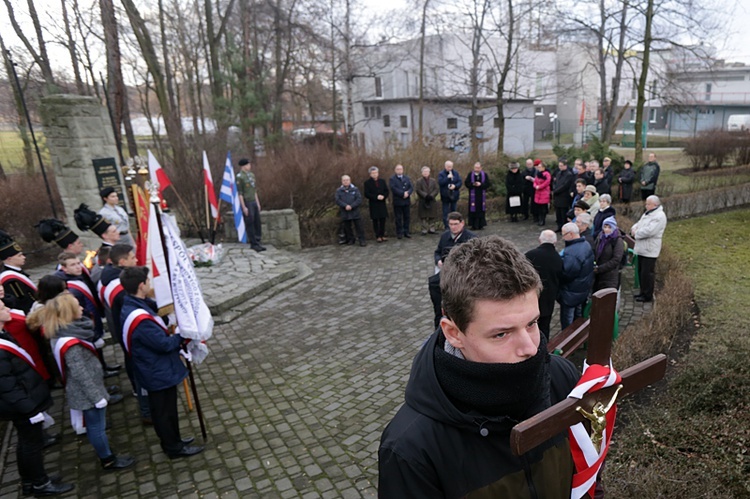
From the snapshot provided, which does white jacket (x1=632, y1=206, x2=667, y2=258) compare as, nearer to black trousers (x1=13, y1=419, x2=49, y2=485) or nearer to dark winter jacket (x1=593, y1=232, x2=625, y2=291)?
dark winter jacket (x1=593, y1=232, x2=625, y2=291)

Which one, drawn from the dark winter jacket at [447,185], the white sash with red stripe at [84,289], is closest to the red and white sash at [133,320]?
the white sash with red stripe at [84,289]

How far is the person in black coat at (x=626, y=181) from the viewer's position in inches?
587

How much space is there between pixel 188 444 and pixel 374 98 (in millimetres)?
40050

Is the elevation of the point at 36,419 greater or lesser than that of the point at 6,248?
lesser

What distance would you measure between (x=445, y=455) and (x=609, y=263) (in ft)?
20.0

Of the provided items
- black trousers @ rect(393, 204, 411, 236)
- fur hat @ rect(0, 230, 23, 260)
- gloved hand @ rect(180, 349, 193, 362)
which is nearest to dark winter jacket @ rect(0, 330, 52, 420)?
gloved hand @ rect(180, 349, 193, 362)

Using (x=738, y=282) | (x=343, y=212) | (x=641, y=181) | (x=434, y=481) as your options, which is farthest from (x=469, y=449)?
(x=641, y=181)

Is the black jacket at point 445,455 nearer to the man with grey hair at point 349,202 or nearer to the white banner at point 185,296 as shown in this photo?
the white banner at point 185,296

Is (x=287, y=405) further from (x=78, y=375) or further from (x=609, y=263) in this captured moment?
(x=609, y=263)

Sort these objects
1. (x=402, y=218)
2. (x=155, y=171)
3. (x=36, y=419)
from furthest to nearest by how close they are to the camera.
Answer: (x=402, y=218), (x=155, y=171), (x=36, y=419)

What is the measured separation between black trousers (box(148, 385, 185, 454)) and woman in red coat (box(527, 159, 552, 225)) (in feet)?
38.4

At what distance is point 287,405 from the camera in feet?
18.6

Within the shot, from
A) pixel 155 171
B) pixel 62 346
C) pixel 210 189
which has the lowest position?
pixel 62 346

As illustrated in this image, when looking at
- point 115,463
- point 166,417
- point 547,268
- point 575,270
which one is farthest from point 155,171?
point 575,270
